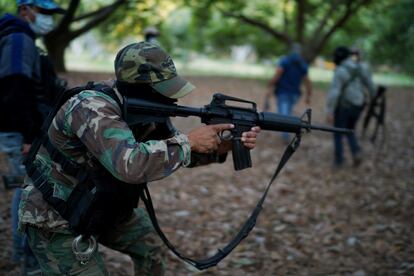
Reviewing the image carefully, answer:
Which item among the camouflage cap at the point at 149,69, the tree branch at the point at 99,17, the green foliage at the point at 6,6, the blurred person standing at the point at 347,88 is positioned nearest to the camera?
the camouflage cap at the point at 149,69

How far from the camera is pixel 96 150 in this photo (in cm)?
222

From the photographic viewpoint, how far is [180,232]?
4883 millimetres

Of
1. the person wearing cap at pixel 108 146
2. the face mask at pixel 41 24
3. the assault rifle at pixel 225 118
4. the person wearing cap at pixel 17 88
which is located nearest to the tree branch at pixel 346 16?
the face mask at pixel 41 24

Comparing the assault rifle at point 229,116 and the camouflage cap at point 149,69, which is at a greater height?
the camouflage cap at point 149,69

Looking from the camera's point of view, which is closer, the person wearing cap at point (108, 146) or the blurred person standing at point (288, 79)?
the person wearing cap at point (108, 146)

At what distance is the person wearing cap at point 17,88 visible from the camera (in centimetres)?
329

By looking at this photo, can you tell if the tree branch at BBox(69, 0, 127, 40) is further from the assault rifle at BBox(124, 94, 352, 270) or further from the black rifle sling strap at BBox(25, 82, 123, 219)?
the black rifle sling strap at BBox(25, 82, 123, 219)

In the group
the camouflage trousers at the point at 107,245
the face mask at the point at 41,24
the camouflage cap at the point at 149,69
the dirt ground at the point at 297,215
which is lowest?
the dirt ground at the point at 297,215

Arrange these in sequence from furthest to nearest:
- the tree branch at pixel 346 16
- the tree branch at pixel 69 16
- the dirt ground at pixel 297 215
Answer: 1. the tree branch at pixel 346 16
2. the tree branch at pixel 69 16
3. the dirt ground at pixel 297 215

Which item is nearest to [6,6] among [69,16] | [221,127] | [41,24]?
[69,16]

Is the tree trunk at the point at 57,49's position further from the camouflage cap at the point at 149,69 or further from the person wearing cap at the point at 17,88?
the camouflage cap at the point at 149,69

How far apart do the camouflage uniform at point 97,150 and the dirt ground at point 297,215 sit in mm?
1656

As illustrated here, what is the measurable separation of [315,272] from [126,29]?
16.6 m

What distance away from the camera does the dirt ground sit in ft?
13.9
